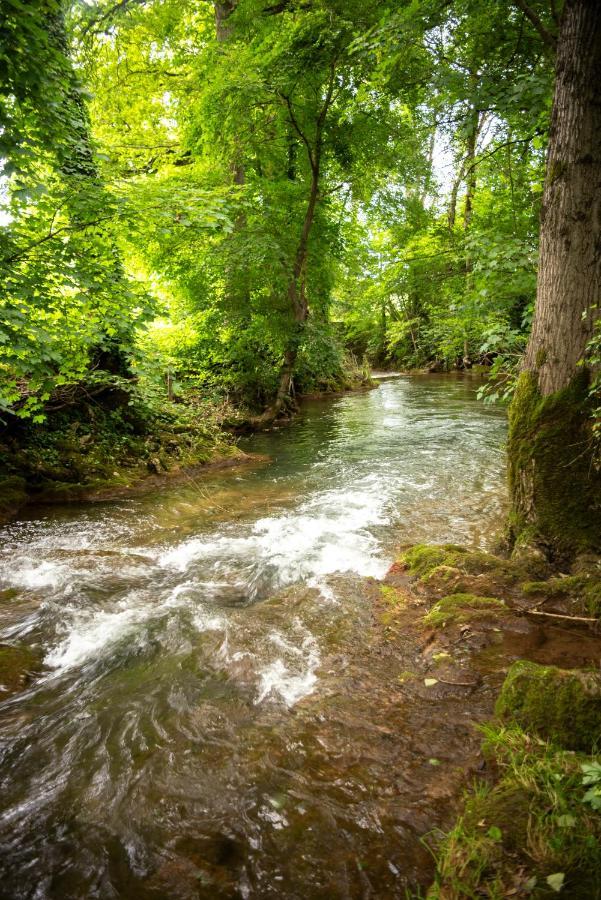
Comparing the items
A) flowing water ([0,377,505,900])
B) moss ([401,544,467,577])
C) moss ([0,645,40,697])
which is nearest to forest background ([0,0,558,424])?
moss ([401,544,467,577])

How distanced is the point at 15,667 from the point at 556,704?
12.6ft

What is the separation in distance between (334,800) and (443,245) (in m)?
7.72

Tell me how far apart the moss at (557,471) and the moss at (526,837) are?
2.31 m

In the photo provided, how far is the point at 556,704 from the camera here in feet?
7.28

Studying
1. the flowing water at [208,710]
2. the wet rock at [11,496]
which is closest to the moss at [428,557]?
the flowing water at [208,710]

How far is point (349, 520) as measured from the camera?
6.47 meters

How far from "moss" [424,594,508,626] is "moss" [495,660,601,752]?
3.52ft

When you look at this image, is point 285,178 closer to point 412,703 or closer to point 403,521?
point 403,521

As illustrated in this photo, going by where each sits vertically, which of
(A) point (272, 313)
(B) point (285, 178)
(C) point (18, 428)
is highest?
(B) point (285, 178)

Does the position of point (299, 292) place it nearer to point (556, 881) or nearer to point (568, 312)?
point (568, 312)

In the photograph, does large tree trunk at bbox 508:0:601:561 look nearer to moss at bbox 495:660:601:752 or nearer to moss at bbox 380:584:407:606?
moss at bbox 380:584:407:606

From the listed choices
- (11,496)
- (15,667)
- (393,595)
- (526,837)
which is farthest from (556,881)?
(11,496)

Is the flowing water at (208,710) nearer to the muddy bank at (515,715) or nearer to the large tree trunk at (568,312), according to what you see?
the muddy bank at (515,715)

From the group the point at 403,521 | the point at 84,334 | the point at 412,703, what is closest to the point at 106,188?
the point at 84,334
